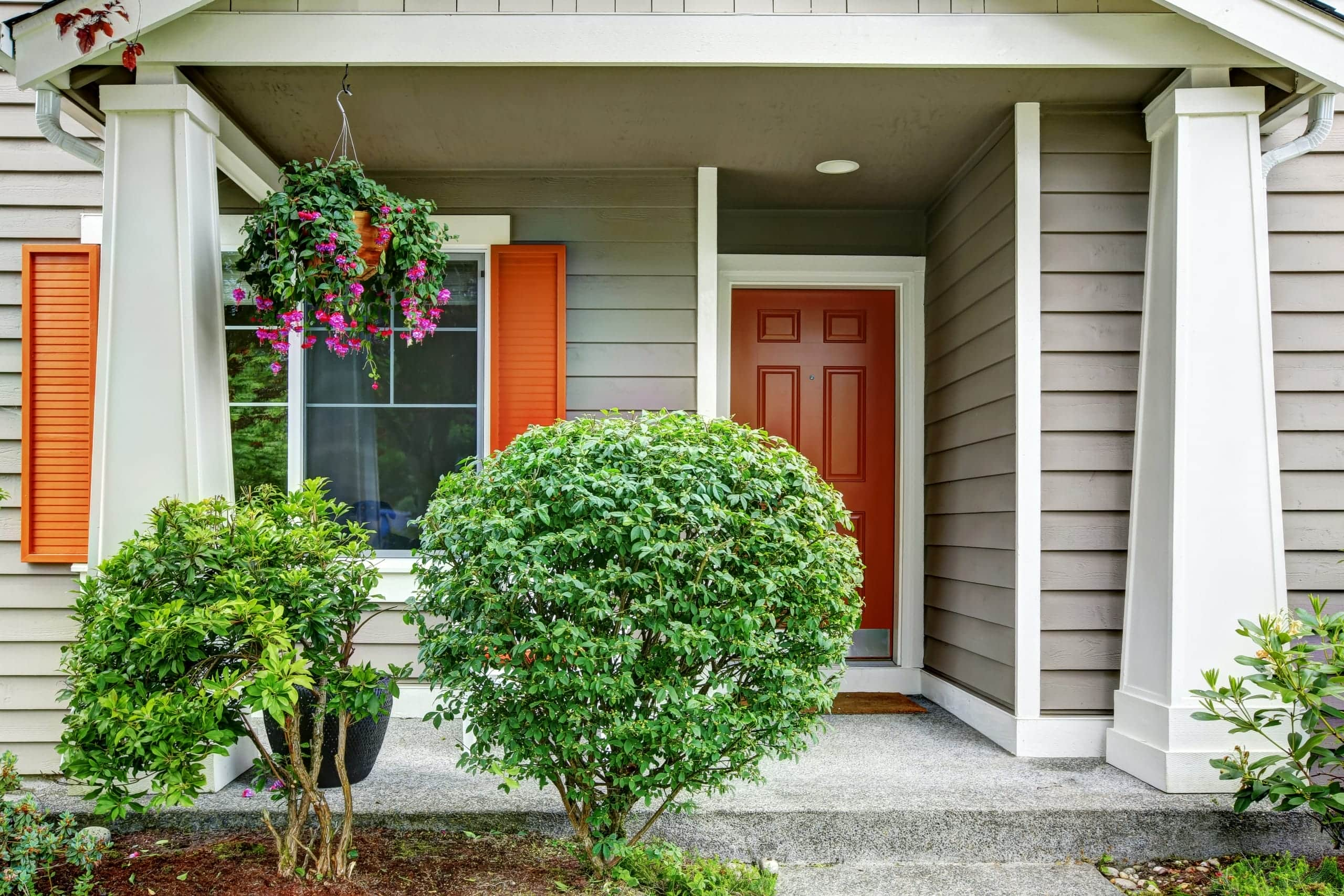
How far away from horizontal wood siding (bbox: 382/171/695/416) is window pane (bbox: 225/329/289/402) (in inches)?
35.1

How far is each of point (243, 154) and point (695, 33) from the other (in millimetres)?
1779

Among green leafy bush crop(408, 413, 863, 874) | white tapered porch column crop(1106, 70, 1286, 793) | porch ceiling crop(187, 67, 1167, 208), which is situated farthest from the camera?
porch ceiling crop(187, 67, 1167, 208)

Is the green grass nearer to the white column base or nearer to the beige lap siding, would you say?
the white column base

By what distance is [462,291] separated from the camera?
12.8 ft

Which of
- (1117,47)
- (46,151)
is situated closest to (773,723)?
(1117,47)

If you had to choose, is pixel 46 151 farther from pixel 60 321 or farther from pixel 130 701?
pixel 130 701

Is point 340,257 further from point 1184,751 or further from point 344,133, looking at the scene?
point 1184,751

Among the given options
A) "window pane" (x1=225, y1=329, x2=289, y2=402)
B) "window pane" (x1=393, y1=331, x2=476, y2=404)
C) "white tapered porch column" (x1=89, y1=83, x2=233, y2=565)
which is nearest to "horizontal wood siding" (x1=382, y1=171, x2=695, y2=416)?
"window pane" (x1=393, y1=331, x2=476, y2=404)

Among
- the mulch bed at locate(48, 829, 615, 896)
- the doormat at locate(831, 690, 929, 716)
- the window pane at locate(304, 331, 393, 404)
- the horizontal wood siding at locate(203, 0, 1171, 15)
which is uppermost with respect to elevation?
the horizontal wood siding at locate(203, 0, 1171, 15)

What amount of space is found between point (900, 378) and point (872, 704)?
155cm

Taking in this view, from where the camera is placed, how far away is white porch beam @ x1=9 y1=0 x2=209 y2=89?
276cm

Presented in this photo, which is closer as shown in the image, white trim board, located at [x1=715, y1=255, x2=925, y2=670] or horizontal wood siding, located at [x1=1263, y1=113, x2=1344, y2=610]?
horizontal wood siding, located at [x1=1263, y1=113, x2=1344, y2=610]

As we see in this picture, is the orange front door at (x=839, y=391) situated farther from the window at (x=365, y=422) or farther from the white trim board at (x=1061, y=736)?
the window at (x=365, y=422)

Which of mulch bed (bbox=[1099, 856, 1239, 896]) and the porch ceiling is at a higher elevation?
the porch ceiling
